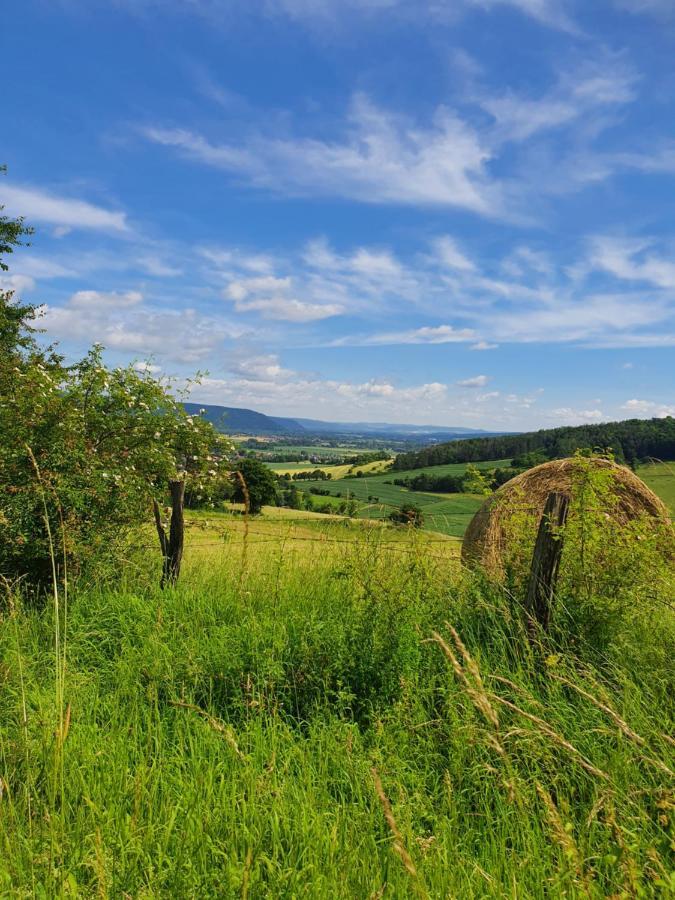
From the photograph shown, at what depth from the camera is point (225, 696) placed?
411 cm

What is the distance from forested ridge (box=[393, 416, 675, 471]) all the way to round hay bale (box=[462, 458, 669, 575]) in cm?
90

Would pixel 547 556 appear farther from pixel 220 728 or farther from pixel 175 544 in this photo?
pixel 175 544

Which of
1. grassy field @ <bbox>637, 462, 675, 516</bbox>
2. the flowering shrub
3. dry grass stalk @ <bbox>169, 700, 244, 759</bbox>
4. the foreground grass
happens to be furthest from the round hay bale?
dry grass stalk @ <bbox>169, 700, 244, 759</bbox>

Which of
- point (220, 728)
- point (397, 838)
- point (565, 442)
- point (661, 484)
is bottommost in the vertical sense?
point (220, 728)

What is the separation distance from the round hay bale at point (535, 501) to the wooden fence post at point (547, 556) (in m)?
3.21

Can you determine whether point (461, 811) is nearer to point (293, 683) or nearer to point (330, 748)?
point (330, 748)

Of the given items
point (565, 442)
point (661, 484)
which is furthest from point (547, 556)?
point (565, 442)

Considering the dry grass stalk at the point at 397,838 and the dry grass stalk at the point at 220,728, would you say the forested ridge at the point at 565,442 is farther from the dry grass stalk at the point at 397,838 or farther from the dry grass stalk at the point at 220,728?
the dry grass stalk at the point at 397,838

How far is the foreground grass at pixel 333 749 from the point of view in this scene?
242 centimetres

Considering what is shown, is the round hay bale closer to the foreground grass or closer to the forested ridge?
the forested ridge

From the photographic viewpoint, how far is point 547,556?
4.99 metres

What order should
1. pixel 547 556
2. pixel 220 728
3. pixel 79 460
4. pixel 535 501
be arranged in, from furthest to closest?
1. pixel 535 501
2. pixel 79 460
3. pixel 547 556
4. pixel 220 728

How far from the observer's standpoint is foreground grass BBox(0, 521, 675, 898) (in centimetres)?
242

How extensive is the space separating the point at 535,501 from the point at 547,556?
13.2 feet
